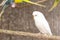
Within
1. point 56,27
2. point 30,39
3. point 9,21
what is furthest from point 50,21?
point 9,21

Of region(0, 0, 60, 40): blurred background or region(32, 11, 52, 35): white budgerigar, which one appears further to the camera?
region(0, 0, 60, 40): blurred background

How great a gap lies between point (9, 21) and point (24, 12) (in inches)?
5.7

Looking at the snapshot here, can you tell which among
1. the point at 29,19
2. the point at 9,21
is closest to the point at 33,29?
the point at 29,19

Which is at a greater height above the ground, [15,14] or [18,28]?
[15,14]

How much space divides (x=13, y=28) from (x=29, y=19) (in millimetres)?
153

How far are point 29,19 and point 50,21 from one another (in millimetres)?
174

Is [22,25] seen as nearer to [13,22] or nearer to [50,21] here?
[13,22]

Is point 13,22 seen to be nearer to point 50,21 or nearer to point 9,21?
point 9,21

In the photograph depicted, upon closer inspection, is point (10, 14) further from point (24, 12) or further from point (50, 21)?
point (50, 21)

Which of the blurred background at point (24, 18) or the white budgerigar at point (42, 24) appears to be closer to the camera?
the white budgerigar at point (42, 24)

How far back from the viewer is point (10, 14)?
182 centimetres

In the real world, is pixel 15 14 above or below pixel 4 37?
above

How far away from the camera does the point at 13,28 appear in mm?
1826

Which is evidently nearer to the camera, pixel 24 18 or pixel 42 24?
pixel 42 24
